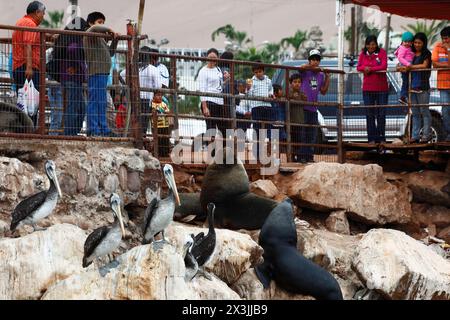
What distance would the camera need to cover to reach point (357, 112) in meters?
25.9

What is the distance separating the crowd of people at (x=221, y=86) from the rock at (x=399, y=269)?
174 inches

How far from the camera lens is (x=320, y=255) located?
20281 mm

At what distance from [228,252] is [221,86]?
5493mm

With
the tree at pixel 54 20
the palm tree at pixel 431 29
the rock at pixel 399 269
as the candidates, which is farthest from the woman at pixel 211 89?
the tree at pixel 54 20

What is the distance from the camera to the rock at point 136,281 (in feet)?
53.3

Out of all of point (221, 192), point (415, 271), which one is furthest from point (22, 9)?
point (415, 271)

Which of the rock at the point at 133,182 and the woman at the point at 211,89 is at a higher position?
the woman at the point at 211,89

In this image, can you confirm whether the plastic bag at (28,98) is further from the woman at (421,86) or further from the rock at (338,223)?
the woman at (421,86)

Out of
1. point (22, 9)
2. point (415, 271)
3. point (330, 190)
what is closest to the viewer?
point (415, 271)

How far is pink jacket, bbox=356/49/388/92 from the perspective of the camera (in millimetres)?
25125

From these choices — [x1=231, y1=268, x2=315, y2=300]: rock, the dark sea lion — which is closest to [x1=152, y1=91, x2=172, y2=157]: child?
the dark sea lion

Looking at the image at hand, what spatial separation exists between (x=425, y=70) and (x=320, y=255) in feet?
17.8

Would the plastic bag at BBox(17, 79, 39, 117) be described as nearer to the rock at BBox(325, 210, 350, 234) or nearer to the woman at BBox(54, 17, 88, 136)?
the woman at BBox(54, 17, 88, 136)
